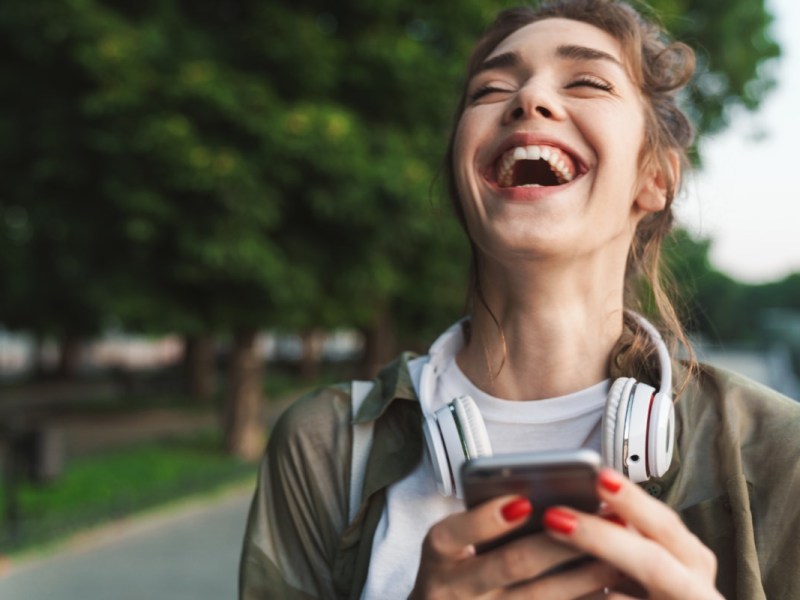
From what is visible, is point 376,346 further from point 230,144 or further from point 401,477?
point 401,477

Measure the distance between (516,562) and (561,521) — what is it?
0.33 ft

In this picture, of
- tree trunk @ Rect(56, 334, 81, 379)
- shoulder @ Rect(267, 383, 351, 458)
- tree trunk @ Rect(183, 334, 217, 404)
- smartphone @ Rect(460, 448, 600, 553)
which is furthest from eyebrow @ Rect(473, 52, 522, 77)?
tree trunk @ Rect(56, 334, 81, 379)

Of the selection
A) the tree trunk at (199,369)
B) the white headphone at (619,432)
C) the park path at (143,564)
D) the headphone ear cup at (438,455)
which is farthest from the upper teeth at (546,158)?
the tree trunk at (199,369)

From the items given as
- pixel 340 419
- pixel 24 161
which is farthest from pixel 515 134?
pixel 24 161

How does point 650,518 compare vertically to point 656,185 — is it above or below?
below

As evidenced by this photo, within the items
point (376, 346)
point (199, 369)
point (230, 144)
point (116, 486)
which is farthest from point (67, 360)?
point (230, 144)

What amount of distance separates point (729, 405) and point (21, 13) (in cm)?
835

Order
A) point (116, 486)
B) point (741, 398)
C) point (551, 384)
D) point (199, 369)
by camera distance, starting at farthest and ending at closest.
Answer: point (199, 369) → point (116, 486) → point (551, 384) → point (741, 398)

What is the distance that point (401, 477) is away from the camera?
4.74 ft

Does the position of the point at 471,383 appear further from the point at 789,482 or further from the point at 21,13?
the point at 21,13

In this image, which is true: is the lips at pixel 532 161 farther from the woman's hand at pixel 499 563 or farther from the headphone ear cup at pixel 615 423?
the woman's hand at pixel 499 563

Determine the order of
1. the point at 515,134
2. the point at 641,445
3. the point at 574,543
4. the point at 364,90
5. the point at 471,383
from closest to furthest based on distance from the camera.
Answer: the point at 574,543 → the point at 641,445 → the point at 515,134 → the point at 471,383 → the point at 364,90

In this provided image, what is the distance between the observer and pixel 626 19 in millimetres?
1585

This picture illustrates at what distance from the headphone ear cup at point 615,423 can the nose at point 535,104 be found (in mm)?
478
